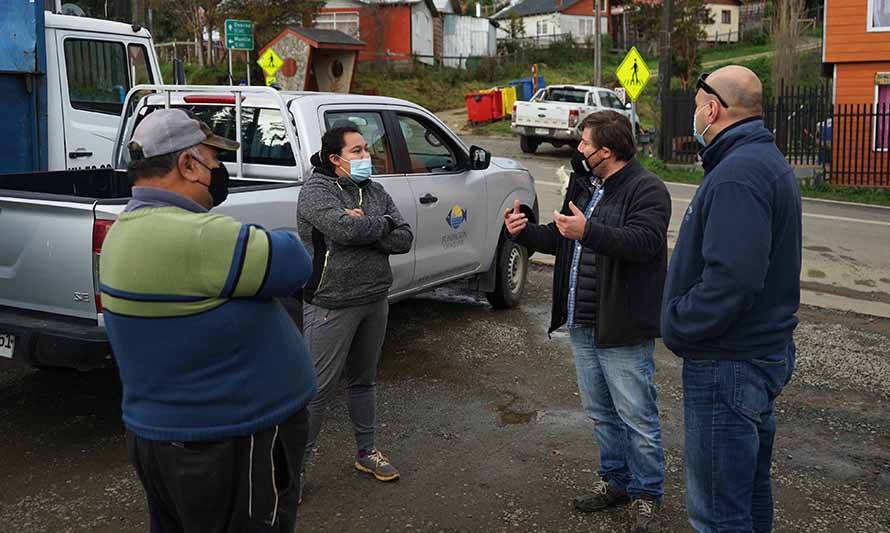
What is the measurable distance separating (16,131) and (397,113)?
4060 millimetres

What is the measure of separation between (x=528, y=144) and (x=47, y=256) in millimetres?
22540

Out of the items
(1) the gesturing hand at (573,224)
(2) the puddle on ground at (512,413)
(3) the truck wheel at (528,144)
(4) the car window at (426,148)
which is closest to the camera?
(1) the gesturing hand at (573,224)

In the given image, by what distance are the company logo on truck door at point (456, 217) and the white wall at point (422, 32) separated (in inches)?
1723

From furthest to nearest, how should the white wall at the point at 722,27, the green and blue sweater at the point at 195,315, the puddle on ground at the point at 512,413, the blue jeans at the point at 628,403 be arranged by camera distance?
1. the white wall at the point at 722,27
2. the puddle on ground at the point at 512,413
3. the blue jeans at the point at 628,403
4. the green and blue sweater at the point at 195,315

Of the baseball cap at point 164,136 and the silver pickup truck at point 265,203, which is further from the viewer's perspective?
the silver pickup truck at point 265,203

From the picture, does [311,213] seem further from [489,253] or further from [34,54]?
[34,54]

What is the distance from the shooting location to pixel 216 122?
6.77m

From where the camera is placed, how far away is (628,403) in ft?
13.9

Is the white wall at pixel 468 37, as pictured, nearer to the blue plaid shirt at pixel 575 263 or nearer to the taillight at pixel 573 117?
the taillight at pixel 573 117

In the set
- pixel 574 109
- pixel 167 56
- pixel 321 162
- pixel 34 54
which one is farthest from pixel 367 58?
pixel 321 162

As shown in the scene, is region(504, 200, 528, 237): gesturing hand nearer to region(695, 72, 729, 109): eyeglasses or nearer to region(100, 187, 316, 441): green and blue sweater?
region(695, 72, 729, 109): eyeglasses

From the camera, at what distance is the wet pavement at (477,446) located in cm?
451

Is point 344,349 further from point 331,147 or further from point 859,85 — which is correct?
point 859,85

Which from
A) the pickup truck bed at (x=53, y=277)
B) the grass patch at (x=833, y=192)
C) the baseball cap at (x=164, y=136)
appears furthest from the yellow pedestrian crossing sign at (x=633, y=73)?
the baseball cap at (x=164, y=136)
